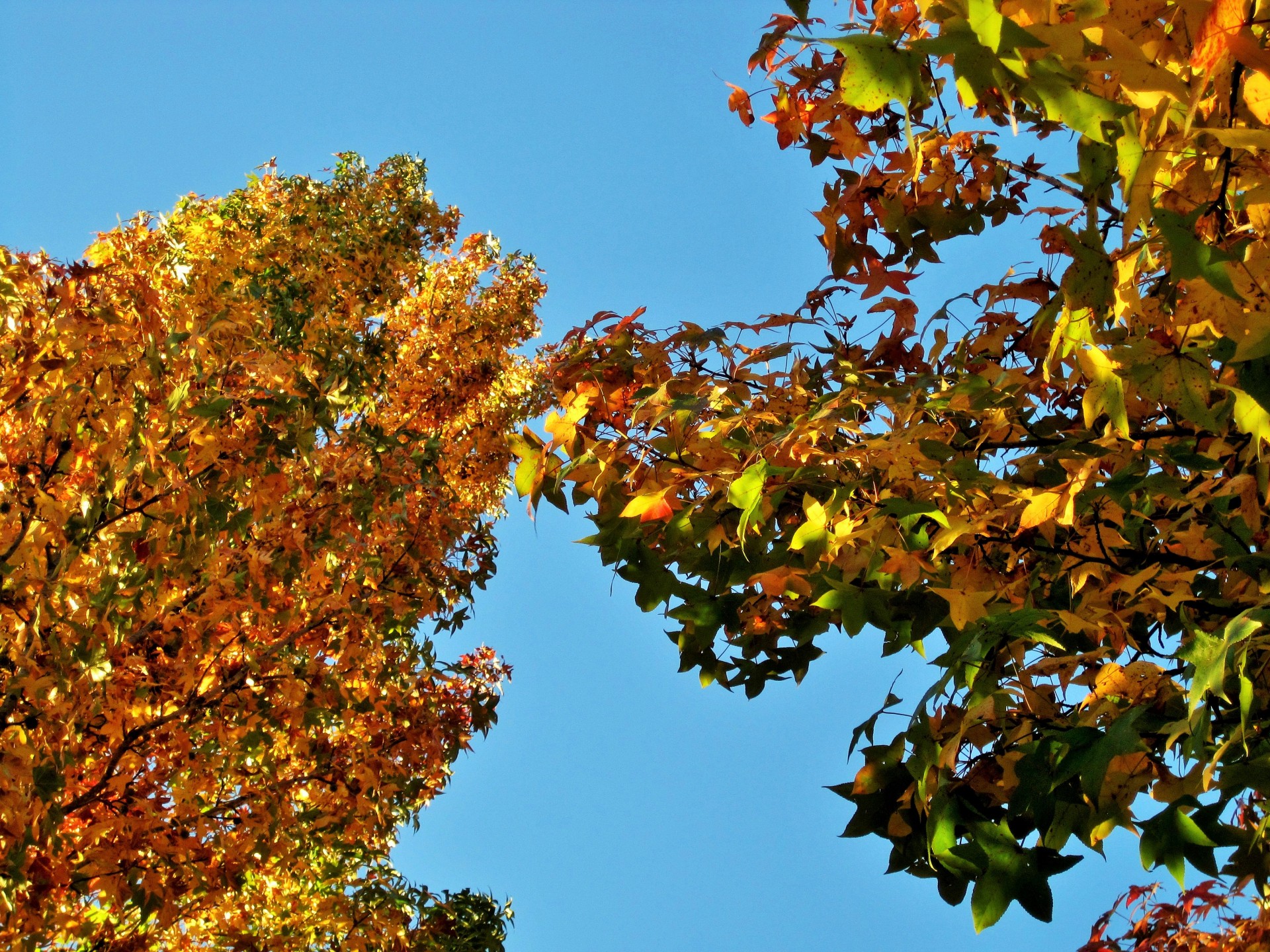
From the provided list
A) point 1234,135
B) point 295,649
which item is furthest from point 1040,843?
point 295,649

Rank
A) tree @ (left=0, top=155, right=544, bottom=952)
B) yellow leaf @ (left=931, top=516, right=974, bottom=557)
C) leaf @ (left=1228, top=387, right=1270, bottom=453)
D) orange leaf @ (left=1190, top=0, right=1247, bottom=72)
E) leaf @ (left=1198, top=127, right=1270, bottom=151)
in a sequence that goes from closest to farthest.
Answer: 1. leaf @ (left=1198, top=127, right=1270, bottom=151)
2. orange leaf @ (left=1190, top=0, right=1247, bottom=72)
3. leaf @ (left=1228, top=387, right=1270, bottom=453)
4. yellow leaf @ (left=931, top=516, right=974, bottom=557)
5. tree @ (left=0, top=155, right=544, bottom=952)

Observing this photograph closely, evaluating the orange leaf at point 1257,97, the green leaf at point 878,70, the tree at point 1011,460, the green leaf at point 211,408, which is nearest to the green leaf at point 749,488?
the tree at point 1011,460

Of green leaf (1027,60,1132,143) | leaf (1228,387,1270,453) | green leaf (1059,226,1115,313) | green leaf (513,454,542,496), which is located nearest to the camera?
green leaf (1027,60,1132,143)

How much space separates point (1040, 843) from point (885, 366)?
1.74 m

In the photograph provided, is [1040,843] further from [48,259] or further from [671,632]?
[48,259]

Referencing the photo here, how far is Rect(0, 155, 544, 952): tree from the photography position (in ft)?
10.4

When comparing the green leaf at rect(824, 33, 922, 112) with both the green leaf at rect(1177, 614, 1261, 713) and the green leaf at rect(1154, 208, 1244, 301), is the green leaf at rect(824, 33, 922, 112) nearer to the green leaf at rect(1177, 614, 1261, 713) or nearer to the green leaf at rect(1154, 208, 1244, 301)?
the green leaf at rect(1154, 208, 1244, 301)

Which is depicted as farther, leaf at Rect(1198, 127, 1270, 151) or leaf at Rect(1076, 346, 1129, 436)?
leaf at Rect(1076, 346, 1129, 436)

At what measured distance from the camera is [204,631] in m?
4.09

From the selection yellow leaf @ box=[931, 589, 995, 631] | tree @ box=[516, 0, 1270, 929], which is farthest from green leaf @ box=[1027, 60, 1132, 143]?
yellow leaf @ box=[931, 589, 995, 631]

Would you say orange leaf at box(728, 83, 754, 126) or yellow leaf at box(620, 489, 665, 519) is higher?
orange leaf at box(728, 83, 754, 126)

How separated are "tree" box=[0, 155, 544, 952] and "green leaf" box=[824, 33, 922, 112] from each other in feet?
4.75

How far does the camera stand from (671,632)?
9.81ft

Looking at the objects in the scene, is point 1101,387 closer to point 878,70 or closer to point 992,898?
point 878,70
